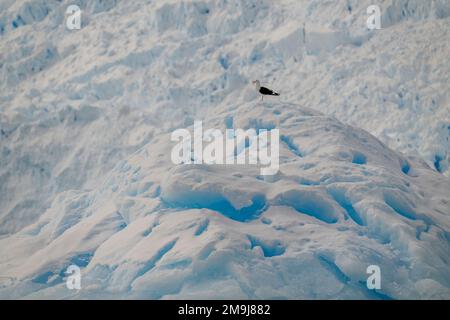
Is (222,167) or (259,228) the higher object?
(222,167)

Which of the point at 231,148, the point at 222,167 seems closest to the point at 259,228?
the point at 222,167
